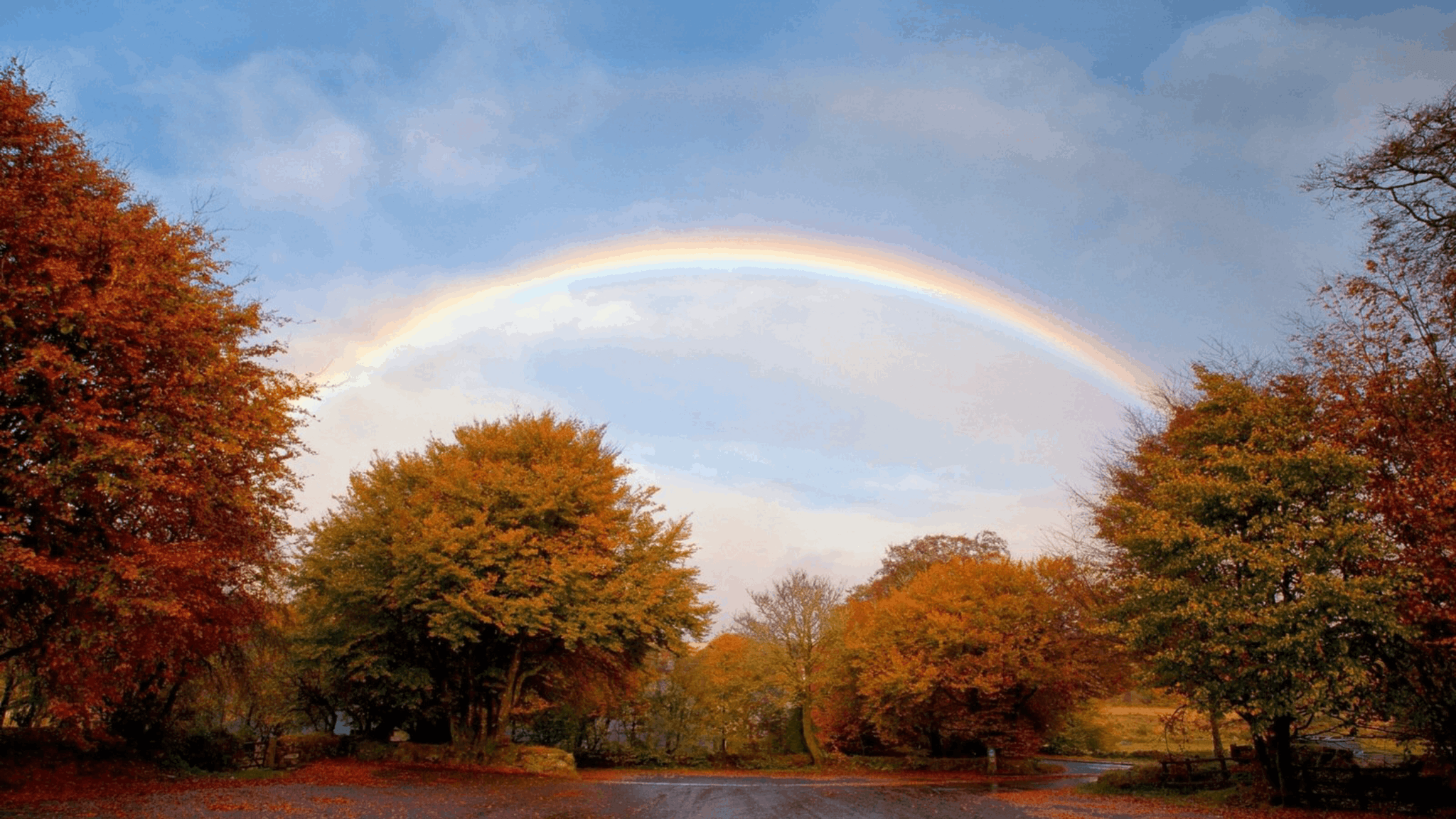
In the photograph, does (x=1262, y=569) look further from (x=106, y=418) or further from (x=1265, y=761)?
(x=106, y=418)

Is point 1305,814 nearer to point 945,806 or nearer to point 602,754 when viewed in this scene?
point 945,806

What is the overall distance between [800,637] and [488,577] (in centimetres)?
2150

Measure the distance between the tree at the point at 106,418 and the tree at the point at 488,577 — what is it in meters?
10.3

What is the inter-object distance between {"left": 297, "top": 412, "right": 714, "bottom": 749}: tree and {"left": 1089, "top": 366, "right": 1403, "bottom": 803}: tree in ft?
55.2

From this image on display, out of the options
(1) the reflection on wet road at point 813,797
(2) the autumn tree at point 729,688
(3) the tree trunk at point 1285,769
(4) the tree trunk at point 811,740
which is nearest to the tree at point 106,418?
(1) the reflection on wet road at point 813,797

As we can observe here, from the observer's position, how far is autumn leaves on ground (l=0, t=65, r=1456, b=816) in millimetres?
12875

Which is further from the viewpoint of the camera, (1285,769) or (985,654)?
(985,654)

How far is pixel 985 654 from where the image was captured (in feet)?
113

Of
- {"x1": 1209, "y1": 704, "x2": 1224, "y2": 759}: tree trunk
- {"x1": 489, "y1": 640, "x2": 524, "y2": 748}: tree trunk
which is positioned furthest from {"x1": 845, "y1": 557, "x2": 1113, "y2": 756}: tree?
{"x1": 489, "y1": 640, "x2": 524, "y2": 748}: tree trunk

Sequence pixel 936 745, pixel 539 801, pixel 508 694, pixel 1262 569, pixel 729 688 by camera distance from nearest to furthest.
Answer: pixel 1262 569 < pixel 539 801 < pixel 508 694 < pixel 936 745 < pixel 729 688

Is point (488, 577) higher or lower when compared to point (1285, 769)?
higher

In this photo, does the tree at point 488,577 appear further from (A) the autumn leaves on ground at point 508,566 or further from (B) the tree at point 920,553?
(B) the tree at point 920,553

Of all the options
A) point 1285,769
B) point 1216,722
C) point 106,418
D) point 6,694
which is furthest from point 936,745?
point 106,418

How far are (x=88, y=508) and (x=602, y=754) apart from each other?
33244 mm
